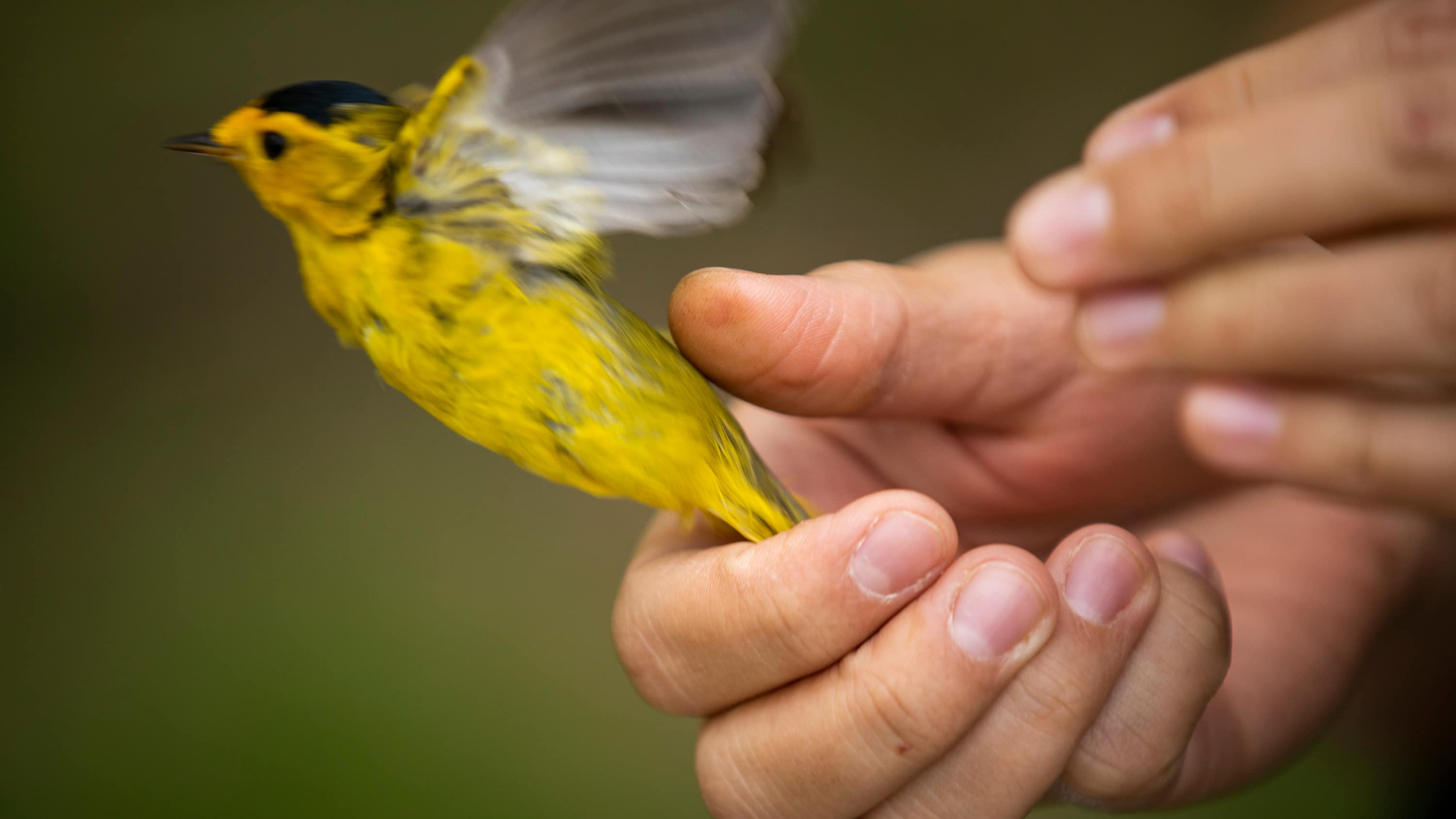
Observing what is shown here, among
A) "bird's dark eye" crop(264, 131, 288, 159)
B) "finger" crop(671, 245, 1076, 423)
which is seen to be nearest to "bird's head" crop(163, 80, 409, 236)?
"bird's dark eye" crop(264, 131, 288, 159)

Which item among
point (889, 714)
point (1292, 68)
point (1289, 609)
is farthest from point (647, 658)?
point (1289, 609)

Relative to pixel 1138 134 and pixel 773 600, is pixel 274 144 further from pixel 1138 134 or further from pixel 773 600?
pixel 1138 134

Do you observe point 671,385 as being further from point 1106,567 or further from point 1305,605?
point 1305,605

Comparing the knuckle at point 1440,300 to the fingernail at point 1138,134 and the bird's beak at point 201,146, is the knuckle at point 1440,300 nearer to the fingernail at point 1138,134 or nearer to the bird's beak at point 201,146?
the fingernail at point 1138,134

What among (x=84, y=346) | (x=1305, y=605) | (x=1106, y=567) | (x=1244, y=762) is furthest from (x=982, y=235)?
(x=84, y=346)

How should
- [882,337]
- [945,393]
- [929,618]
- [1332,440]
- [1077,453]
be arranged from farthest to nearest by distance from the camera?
[1077,453], [945,393], [882,337], [929,618], [1332,440]

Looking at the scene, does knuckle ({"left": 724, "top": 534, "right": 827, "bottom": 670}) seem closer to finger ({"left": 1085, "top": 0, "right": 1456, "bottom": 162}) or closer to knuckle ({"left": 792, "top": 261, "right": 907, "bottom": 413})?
knuckle ({"left": 792, "top": 261, "right": 907, "bottom": 413})

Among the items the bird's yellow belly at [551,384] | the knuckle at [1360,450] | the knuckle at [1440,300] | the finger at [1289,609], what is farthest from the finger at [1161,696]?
the bird's yellow belly at [551,384]
